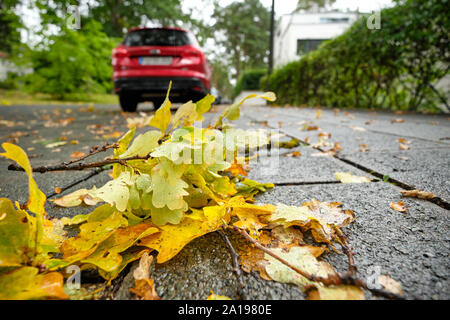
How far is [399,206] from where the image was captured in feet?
2.71

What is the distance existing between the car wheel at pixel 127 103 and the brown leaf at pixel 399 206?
527 centimetres

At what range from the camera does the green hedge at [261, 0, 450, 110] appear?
14.7ft

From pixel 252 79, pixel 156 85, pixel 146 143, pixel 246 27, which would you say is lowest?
pixel 146 143

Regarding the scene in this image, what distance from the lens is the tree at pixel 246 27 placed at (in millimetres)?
32938

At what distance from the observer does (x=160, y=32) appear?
188 inches

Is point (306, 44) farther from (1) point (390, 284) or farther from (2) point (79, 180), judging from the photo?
(1) point (390, 284)

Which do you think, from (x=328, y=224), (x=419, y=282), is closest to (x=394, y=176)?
(x=328, y=224)

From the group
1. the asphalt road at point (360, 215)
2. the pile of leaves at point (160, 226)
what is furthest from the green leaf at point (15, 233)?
the asphalt road at point (360, 215)

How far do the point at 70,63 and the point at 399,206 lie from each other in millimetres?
12304

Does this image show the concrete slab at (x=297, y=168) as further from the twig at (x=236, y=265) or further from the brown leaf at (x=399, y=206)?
the twig at (x=236, y=265)

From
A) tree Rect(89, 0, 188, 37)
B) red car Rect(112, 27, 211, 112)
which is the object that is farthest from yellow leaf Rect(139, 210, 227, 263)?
tree Rect(89, 0, 188, 37)

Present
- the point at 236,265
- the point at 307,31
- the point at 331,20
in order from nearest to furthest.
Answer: the point at 236,265 → the point at 307,31 → the point at 331,20

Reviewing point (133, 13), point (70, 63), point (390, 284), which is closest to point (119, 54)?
point (390, 284)
